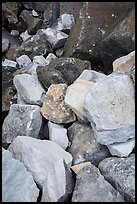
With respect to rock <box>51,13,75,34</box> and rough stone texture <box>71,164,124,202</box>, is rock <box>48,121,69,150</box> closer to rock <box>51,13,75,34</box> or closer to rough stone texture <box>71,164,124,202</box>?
rough stone texture <box>71,164,124,202</box>

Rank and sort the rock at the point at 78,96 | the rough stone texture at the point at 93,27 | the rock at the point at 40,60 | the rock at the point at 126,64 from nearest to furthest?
the rock at the point at 78,96
the rock at the point at 126,64
the rough stone texture at the point at 93,27
the rock at the point at 40,60

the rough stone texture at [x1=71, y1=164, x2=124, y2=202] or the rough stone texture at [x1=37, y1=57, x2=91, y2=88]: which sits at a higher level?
the rough stone texture at [x1=37, y1=57, x2=91, y2=88]

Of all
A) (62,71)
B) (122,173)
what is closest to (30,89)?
(62,71)

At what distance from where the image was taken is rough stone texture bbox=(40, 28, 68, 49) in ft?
9.21

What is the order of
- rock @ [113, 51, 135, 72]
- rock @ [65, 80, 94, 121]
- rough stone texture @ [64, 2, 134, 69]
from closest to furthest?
1. rock @ [65, 80, 94, 121]
2. rock @ [113, 51, 135, 72]
3. rough stone texture @ [64, 2, 134, 69]

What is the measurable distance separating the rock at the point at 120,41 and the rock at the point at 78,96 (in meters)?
0.37

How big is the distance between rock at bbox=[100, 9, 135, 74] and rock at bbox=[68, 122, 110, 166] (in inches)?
21.0

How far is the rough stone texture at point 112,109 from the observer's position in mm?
1801

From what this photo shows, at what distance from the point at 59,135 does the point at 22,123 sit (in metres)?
0.20

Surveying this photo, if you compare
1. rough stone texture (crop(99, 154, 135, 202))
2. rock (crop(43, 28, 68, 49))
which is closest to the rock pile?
rough stone texture (crop(99, 154, 135, 202))

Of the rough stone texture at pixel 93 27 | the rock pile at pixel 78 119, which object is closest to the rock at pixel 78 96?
the rock pile at pixel 78 119

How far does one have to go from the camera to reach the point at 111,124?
1.79 meters

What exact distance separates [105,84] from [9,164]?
0.56 meters

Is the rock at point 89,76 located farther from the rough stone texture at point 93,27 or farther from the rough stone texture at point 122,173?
the rough stone texture at point 122,173
